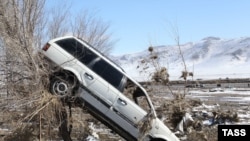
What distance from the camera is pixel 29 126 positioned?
10867 mm

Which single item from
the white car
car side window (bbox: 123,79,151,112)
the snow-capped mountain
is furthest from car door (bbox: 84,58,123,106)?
the snow-capped mountain

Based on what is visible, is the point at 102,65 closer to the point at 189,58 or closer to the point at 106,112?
the point at 106,112

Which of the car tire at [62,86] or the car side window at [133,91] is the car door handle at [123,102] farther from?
the car tire at [62,86]

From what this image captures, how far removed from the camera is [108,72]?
1052 centimetres

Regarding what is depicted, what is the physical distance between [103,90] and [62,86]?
992 millimetres

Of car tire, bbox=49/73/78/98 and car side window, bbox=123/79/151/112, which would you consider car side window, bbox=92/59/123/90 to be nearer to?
car side window, bbox=123/79/151/112

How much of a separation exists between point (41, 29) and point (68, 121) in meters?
2.81

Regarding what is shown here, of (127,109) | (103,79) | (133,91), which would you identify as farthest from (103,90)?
(133,91)

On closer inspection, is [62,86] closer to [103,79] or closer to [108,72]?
[103,79]

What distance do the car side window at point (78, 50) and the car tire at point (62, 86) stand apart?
0.53 metres

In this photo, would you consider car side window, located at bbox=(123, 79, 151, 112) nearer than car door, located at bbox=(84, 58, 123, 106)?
No

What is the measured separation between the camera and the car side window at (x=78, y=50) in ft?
34.8

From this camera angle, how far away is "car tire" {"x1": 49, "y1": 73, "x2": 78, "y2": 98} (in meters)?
10.3

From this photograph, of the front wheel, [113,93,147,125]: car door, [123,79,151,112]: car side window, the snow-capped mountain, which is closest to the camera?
[113,93,147,125]: car door
